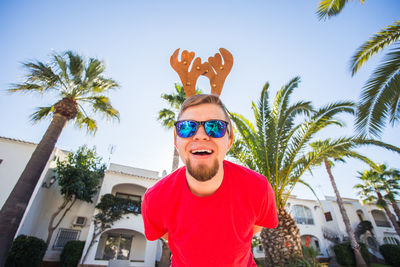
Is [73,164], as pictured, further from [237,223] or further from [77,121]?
[237,223]

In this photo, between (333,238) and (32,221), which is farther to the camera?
(333,238)

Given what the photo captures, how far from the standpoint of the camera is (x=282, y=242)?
6.17 meters

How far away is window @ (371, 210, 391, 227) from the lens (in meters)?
26.3

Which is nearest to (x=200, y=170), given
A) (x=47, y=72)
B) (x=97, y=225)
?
(x=47, y=72)

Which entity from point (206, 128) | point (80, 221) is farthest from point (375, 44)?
point (80, 221)

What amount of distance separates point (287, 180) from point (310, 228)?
2172 centimetres

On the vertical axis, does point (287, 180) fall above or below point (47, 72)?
below

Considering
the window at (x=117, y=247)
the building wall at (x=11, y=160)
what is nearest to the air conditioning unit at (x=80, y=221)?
the window at (x=117, y=247)

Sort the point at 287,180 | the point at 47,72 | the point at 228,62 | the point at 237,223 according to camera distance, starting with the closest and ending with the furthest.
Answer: the point at 237,223
the point at 228,62
the point at 287,180
the point at 47,72

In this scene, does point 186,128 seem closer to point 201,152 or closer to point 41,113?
point 201,152

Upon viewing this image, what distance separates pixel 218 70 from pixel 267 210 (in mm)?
1913

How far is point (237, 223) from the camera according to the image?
66.0 inches

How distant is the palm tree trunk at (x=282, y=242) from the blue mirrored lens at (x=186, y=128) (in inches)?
246

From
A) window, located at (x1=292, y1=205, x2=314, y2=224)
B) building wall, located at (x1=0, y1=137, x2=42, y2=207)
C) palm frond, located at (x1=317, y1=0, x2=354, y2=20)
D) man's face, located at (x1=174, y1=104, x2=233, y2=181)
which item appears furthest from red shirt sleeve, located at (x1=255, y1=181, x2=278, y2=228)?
window, located at (x1=292, y1=205, x2=314, y2=224)
